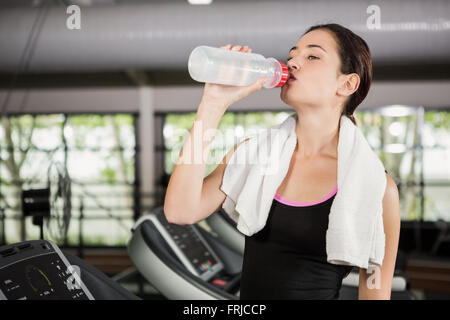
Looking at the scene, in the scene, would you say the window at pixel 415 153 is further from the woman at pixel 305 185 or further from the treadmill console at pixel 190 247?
the woman at pixel 305 185

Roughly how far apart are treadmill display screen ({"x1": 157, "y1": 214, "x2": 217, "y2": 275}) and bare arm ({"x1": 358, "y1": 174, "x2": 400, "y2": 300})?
79cm

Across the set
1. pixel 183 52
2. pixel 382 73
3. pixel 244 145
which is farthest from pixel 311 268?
pixel 382 73

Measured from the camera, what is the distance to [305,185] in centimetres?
73

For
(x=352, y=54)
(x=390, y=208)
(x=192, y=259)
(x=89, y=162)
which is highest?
(x=352, y=54)

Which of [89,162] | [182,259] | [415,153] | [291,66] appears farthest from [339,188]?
[89,162]

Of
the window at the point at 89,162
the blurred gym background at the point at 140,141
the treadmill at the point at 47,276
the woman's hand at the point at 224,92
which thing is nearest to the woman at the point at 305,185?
the woman's hand at the point at 224,92

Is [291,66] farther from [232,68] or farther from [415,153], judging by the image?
[415,153]

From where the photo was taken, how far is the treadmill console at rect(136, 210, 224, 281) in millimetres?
1342

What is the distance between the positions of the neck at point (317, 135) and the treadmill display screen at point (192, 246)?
2.31ft

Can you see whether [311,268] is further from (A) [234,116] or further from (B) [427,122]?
(B) [427,122]

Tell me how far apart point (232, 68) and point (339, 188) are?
0.24 metres

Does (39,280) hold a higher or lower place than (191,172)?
lower

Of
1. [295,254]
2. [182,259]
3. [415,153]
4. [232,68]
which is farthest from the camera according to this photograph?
[415,153]

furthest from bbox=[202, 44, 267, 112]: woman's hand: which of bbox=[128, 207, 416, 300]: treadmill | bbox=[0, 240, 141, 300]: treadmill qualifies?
bbox=[128, 207, 416, 300]: treadmill
